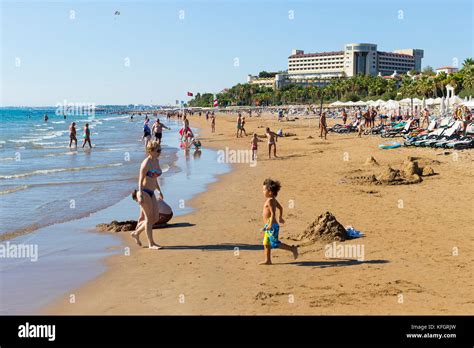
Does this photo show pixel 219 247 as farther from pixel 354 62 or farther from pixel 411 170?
pixel 354 62

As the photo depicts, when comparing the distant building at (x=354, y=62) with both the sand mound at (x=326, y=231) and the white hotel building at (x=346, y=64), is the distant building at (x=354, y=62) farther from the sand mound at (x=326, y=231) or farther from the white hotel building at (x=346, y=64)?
the sand mound at (x=326, y=231)

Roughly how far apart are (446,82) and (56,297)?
221ft

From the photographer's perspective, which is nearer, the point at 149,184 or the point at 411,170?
the point at 149,184

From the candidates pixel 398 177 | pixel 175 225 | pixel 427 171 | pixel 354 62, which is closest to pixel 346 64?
pixel 354 62

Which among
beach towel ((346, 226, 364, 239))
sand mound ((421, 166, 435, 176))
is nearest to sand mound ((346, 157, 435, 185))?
sand mound ((421, 166, 435, 176))

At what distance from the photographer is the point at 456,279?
6.08 meters

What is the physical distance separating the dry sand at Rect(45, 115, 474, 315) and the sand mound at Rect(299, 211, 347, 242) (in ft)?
0.77

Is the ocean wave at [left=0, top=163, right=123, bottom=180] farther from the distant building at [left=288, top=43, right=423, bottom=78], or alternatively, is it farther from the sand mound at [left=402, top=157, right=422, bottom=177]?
the distant building at [left=288, top=43, right=423, bottom=78]

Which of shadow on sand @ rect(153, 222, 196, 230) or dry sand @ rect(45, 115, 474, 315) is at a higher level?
dry sand @ rect(45, 115, 474, 315)

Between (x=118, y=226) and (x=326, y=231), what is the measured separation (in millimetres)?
3923

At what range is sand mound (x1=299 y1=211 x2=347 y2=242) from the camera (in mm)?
8086

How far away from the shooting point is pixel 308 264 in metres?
6.98
